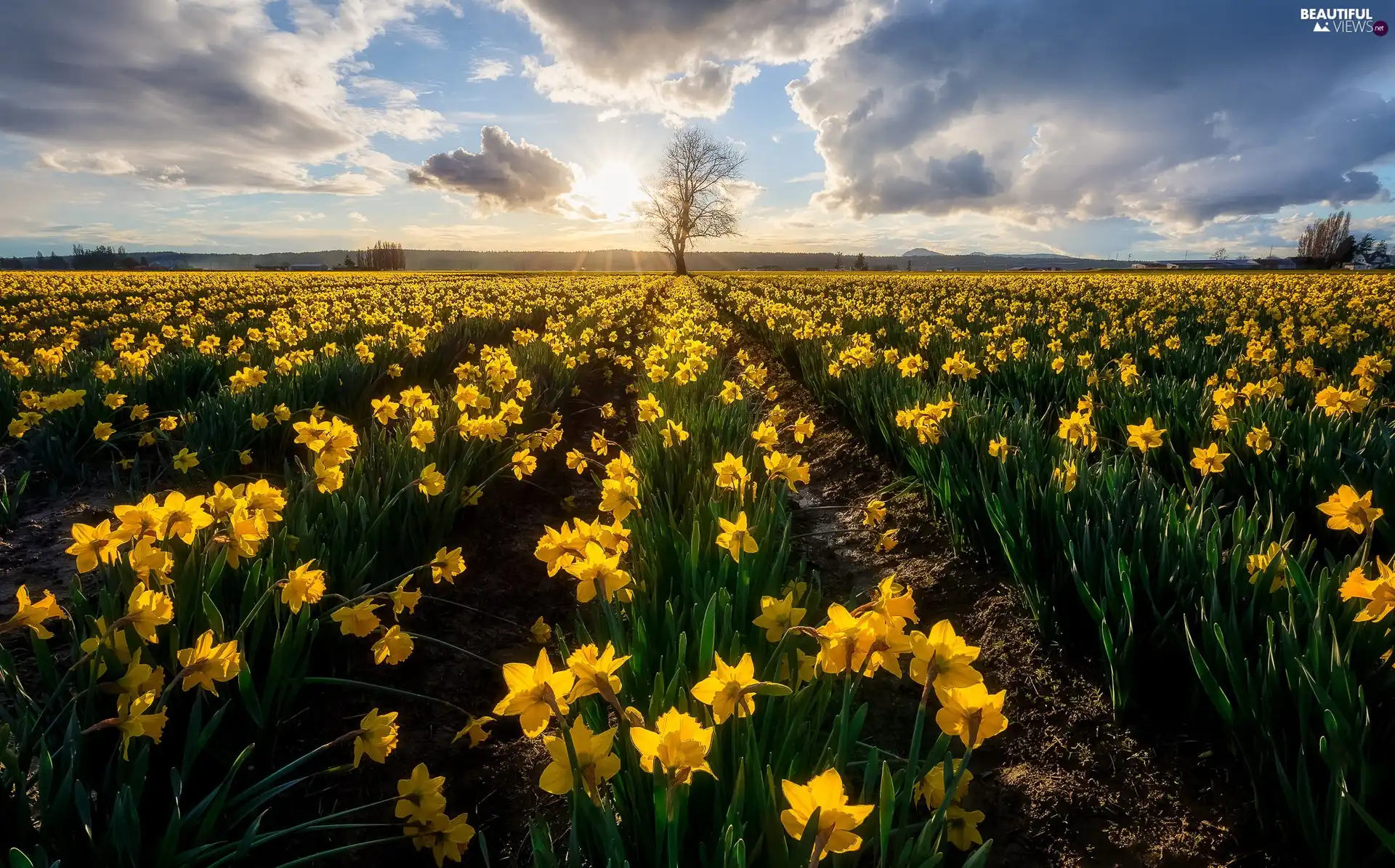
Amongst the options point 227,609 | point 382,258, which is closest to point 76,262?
point 382,258

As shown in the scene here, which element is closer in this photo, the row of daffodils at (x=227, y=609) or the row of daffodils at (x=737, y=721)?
the row of daffodils at (x=737, y=721)

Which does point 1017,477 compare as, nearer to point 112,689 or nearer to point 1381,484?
point 1381,484

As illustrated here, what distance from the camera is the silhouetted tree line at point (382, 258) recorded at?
8744 centimetres

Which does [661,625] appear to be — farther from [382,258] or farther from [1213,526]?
[382,258]

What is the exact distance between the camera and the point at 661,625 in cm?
213

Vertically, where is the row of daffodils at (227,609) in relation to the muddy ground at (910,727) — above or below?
above

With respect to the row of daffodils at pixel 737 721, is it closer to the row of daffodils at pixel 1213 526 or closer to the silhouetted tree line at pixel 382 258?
the row of daffodils at pixel 1213 526

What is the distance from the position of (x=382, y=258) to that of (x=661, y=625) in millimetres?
102954

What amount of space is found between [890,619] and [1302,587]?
1.57m

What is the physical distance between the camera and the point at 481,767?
2.30 m

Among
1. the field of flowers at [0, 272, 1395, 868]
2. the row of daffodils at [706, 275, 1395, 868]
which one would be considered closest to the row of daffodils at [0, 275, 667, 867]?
the field of flowers at [0, 272, 1395, 868]


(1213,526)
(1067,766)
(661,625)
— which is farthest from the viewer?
(1213,526)

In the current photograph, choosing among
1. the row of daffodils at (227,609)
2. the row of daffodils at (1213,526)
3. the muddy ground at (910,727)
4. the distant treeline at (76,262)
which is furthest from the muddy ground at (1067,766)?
the distant treeline at (76,262)

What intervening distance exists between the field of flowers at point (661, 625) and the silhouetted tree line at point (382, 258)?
292ft
